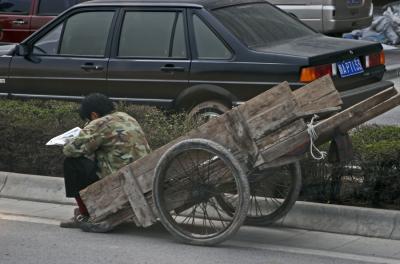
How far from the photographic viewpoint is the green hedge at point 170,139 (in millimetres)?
7250

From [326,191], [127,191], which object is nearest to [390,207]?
[326,191]

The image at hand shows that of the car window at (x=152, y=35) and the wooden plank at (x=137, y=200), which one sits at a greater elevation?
the car window at (x=152, y=35)

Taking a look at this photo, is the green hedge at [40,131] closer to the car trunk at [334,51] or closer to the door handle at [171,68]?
the door handle at [171,68]

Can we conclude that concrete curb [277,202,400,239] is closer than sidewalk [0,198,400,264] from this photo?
No

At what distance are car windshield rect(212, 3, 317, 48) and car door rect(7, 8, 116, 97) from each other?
54.7 inches

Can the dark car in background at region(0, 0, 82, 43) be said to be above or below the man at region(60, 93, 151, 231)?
below

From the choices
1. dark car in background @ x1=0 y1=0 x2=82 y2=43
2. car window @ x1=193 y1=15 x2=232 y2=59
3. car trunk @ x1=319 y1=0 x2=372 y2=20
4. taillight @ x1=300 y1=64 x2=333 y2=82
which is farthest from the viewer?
car trunk @ x1=319 y1=0 x2=372 y2=20

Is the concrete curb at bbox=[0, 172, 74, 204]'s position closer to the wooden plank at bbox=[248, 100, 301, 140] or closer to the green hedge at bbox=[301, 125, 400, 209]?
the green hedge at bbox=[301, 125, 400, 209]

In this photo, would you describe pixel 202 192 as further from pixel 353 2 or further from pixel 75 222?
pixel 353 2

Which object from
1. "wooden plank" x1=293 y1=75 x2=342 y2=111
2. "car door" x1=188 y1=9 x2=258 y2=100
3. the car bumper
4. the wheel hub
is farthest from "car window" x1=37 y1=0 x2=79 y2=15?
"wooden plank" x1=293 y1=75 x2=342 y2=111

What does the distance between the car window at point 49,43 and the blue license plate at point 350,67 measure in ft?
10.8

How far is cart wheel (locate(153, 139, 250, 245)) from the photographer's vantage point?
6551 mm

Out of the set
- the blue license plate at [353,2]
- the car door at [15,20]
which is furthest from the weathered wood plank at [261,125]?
the blue license plate at [353,2]

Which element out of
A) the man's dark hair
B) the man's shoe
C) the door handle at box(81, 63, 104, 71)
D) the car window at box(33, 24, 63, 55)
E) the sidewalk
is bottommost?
the man's shoe
